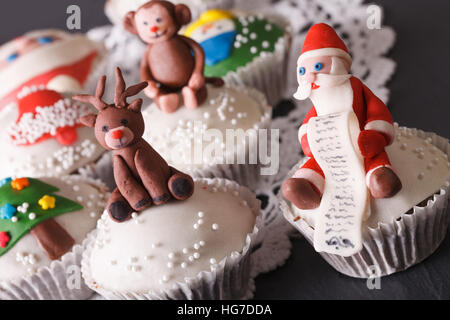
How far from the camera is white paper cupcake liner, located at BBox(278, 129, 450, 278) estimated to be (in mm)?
1591

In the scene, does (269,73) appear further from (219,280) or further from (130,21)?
(219,280)

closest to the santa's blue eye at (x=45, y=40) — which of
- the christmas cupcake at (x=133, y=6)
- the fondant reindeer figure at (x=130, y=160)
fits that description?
the christmas cupcake at (x=133, y=6)

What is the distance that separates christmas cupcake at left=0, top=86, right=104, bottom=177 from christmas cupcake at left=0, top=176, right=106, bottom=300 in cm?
30

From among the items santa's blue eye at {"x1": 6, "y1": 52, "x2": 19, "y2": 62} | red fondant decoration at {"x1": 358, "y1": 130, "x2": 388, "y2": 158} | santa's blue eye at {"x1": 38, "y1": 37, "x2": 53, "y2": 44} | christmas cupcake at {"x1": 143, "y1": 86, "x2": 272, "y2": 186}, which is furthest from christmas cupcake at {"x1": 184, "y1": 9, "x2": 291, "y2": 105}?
red fondant decoration at {"x1": 358, "y1": 130, "x2": 388, "y2": 158}

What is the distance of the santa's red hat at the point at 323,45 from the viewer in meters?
1.52

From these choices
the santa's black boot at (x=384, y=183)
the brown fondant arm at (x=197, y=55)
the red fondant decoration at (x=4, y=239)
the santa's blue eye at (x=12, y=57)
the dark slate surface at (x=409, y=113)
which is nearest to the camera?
the santa's black boot at (x=384, y=183)

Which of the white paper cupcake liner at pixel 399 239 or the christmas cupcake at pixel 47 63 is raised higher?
the christmas cupcake at pixel 47 63

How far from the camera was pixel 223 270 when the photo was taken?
170 cm

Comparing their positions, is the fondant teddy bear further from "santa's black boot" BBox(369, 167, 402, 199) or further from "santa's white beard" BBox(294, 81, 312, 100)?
"santa's black boot" BBox(369, 167, 402, 199)

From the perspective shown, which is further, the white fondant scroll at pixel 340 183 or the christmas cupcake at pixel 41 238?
the christmas cupcake at pixel 41 238

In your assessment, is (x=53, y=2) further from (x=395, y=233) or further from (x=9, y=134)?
(x=395, y=233)

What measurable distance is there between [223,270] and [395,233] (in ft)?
1.62

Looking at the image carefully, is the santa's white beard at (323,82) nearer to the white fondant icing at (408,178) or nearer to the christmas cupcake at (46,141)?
the white fondant icing at (408,178)

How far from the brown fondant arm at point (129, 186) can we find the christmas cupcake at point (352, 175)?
41 centimetres
